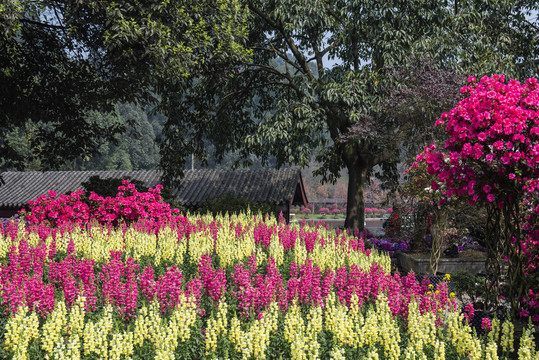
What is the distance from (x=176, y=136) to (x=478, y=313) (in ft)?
50.4

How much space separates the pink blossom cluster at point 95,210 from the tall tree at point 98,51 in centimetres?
366

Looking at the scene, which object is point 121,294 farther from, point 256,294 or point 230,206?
point 230,206

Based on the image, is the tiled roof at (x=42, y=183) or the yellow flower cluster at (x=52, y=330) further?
the tiled roof at (x=42, y=183)

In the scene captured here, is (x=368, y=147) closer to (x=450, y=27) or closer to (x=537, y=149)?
(x=450, y=27)

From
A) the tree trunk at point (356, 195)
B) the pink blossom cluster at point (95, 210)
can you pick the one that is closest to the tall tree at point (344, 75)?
the tree trunk at point (356, 195)

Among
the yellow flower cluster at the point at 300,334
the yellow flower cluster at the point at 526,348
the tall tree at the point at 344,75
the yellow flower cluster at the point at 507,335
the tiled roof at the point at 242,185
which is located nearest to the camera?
the yellow flower cluster at the point at 526,348

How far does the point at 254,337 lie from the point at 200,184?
21229 millimetres

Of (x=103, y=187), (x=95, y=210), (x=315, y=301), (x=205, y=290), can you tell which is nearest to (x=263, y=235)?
(x=205, y=290)

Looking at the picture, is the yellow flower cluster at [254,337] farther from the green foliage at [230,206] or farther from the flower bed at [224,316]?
the green foliage at [230,206]

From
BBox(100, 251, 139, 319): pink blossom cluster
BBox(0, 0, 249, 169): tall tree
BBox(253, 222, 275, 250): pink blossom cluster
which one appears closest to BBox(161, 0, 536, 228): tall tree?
A: BBox(0, 0, 249, 169): tall tree

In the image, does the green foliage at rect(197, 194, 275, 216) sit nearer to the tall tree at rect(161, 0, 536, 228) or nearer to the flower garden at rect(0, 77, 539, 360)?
the tall tree at rect(161, 0, 536, 228)

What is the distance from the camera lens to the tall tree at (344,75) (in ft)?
56.1

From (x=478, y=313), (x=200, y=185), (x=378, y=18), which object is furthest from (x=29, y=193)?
(x=478, y=313)

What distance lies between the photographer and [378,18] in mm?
17531
